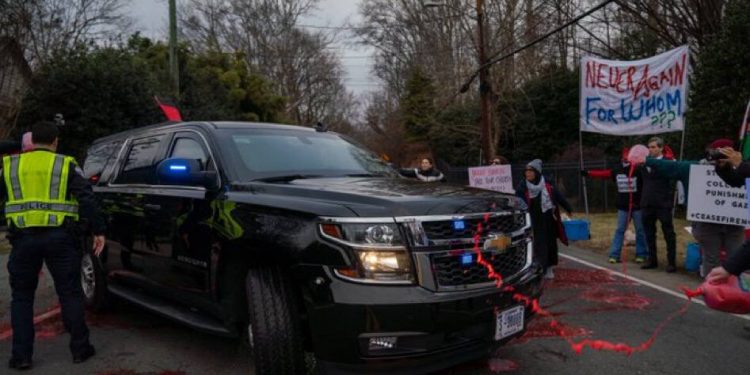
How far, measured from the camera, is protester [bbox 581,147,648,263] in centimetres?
873

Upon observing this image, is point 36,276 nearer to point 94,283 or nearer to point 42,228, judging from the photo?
point 42,228

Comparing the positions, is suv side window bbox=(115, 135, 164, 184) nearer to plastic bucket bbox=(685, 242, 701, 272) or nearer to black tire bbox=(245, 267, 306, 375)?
black tire bbox=(245, 267, 306, 375)

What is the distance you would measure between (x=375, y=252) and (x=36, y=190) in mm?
2878

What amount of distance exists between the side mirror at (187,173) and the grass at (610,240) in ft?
24.0

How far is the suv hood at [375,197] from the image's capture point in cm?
334

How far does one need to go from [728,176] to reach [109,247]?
209 inches

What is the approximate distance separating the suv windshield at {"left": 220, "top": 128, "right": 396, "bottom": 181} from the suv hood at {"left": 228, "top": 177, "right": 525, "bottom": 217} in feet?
0.96

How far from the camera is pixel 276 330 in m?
3.41

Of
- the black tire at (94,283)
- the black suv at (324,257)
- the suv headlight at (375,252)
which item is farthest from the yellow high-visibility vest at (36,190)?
the suv headlight at (375,252)

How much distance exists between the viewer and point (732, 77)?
13.1 m

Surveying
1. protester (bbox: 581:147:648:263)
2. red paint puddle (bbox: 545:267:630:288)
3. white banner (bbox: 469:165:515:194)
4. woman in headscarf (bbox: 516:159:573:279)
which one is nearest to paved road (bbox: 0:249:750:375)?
red paint puddle (bbox: 545:267:630:288)

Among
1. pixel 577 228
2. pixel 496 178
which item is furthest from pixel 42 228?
pixel 496 178

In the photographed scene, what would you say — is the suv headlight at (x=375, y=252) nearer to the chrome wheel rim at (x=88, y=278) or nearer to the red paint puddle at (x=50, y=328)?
the red paint puddle at (x=50, y=328)

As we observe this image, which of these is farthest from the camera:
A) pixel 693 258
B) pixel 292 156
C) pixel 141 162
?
pixel 693 258
